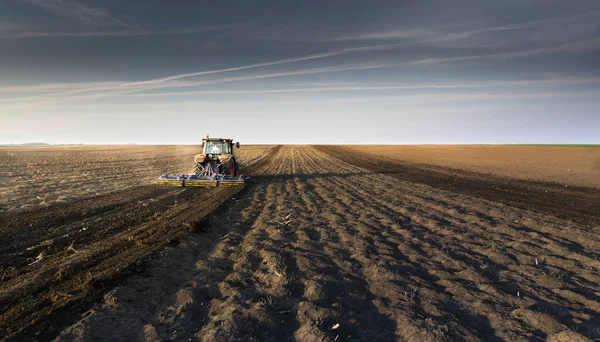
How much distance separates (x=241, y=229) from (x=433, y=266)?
4454mm

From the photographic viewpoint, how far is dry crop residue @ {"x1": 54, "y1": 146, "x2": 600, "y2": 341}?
11.8 ft

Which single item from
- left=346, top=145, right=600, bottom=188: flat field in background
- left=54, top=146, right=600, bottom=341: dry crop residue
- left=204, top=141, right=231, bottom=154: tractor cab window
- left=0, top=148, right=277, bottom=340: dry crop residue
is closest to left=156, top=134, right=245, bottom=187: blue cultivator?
left=204, top=141, right=231, bottom=154: tractor cab window

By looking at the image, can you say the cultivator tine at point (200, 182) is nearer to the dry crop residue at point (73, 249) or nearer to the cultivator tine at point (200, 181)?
the cultivator tine at point (200, 181)

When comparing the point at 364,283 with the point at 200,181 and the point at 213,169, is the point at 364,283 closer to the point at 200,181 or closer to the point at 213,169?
the point at 200,181

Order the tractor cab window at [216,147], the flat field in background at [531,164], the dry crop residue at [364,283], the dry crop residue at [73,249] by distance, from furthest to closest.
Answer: the flat field in background at [531,164] < the tractor cab window at [216,147] < the dry crop residue at [73,249] < the dry crop residue at [364,283]

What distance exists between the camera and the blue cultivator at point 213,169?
571 inches

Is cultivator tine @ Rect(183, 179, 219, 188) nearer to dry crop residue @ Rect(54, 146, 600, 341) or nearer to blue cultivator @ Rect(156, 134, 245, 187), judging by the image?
blue cultivator @ Rect(156, 134, 245, 187)

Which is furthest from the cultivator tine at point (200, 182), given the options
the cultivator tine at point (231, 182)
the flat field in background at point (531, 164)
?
the flat field in background at point (531, 164)

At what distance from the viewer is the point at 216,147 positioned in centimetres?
1697

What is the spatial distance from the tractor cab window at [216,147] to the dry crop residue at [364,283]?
8678mm

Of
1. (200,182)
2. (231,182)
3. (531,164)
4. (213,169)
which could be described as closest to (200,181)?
(200,182)

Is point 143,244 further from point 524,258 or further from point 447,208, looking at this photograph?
point 447,208

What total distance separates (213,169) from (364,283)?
12.4 m

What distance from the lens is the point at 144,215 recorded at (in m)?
8.86
